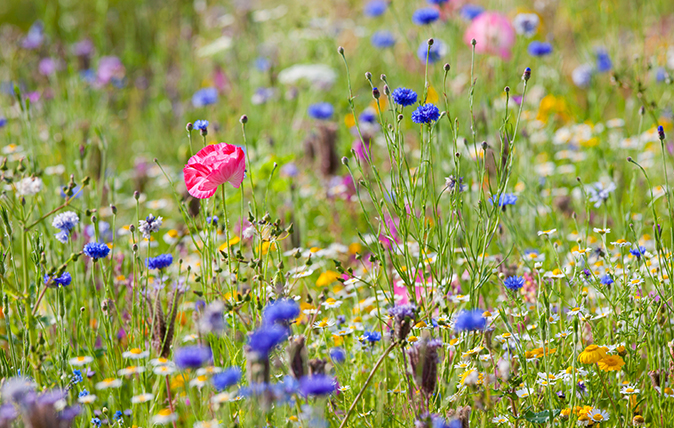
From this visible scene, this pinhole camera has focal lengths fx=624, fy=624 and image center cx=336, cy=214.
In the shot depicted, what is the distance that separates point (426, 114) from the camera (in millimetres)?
1357

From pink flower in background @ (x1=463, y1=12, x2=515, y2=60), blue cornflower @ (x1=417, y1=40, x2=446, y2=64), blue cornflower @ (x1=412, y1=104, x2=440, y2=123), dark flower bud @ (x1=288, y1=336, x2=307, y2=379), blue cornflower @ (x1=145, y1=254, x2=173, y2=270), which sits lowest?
dark flower bud @ (x1=288, y1=336, x2=307, y2=379)

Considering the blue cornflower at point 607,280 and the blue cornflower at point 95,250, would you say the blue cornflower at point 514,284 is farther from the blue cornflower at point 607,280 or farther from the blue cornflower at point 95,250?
the blue cornflower at point 95,250

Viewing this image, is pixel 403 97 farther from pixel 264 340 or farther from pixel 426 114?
pixel 264 340

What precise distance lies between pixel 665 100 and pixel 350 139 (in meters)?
1.62

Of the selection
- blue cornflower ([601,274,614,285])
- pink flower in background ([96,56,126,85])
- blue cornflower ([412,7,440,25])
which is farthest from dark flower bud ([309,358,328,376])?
pink flower in background ([96,56,126,85])

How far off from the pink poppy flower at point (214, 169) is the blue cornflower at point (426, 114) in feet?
1.32

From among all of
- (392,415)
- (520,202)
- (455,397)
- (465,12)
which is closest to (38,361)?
(392,415)

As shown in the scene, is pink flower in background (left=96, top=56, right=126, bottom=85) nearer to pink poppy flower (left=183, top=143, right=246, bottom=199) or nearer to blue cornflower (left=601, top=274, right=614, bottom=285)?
pink poppy flower (left=183, top=143, right=246, bottom=199)

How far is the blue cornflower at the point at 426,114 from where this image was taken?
1.35 m

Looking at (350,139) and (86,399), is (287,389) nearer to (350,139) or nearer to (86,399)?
(86,399)

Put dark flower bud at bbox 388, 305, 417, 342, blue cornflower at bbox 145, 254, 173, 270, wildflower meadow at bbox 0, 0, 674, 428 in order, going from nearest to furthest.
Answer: dark flower bud at bbox 388, 305, 417, 342, wildflower meadow at bbox 0, 0, 674, 428, blue cornflower at bbox 145, 254, 173, 270

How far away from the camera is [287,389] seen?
1.01 meters

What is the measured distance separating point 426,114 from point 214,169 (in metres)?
0.49

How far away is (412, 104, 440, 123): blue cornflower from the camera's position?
1.35 m
